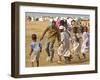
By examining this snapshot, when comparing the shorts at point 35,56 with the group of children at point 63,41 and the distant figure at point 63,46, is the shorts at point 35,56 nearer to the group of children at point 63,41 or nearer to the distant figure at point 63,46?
the group of children at point 63,41

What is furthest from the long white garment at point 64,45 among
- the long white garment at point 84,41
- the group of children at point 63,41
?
the long white garment at point 84,41

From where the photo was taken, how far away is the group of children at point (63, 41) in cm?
183

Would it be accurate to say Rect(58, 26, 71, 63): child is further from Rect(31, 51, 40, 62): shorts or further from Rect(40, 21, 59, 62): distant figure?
Rect(31, 51, 40, 62): shorts

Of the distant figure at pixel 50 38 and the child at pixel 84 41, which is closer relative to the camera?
the distant figure at pixel 50 38

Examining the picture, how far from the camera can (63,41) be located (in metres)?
1.92

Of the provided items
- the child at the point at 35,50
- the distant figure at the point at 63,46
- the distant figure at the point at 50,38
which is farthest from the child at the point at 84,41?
the child at the point at 35,50

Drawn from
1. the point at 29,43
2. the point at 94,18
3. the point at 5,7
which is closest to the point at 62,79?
the point at 29,43

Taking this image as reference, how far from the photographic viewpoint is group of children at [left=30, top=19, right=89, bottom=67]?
1832mm

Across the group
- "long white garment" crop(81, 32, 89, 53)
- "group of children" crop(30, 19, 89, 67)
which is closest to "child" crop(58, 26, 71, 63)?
"group of children" crop(30, 19, 89, 67)

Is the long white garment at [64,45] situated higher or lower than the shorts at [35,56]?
higher

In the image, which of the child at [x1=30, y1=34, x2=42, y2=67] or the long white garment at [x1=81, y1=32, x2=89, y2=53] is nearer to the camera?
the child at [x1=30, y1=34, x2=42, y2=67]

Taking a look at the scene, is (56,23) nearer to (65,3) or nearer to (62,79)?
(65,3)

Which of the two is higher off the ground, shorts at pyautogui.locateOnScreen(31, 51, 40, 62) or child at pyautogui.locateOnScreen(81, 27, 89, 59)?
child at pyautogui.locateOnScreen(81, 27, 89, 59)

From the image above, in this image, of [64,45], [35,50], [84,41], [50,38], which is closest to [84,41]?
[84,41]
